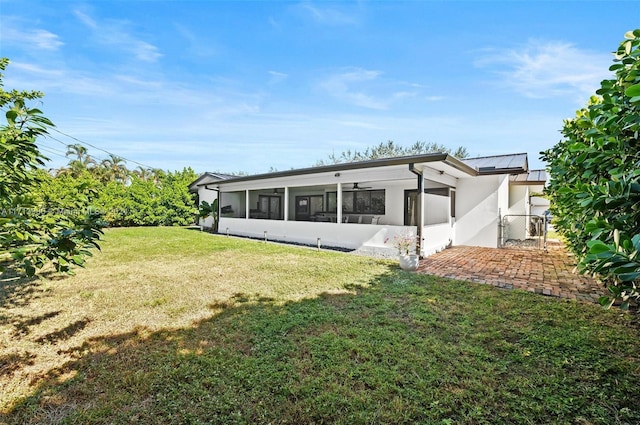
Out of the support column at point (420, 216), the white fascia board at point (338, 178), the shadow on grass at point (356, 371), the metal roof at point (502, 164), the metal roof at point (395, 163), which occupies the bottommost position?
the shadow on grass at point (356, 371)

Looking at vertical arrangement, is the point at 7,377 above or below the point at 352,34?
below

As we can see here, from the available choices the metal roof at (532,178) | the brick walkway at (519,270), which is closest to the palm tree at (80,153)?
the brick walkway at (519,270)

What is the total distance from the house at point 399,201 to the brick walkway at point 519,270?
38.5 inches

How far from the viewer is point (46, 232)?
244 centimetres

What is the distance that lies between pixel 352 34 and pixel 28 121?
9.81m

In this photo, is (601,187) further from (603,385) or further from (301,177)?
(301,177)

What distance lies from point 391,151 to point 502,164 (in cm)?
3121

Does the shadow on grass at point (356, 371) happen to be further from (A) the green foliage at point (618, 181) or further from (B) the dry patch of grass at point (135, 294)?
(A) the green foliage at point (618, 181)

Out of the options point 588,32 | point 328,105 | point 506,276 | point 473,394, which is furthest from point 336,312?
point 328,105

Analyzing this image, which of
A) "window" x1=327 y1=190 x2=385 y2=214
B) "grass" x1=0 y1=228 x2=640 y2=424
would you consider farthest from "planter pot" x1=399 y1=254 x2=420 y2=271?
"window" x1=327 y1=190 x2=385 y2=214

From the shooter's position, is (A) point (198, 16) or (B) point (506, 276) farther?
(A) point (198, 16)

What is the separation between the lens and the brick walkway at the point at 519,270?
5650mm

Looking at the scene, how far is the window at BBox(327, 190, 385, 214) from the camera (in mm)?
13359

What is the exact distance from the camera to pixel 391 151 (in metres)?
42.1
